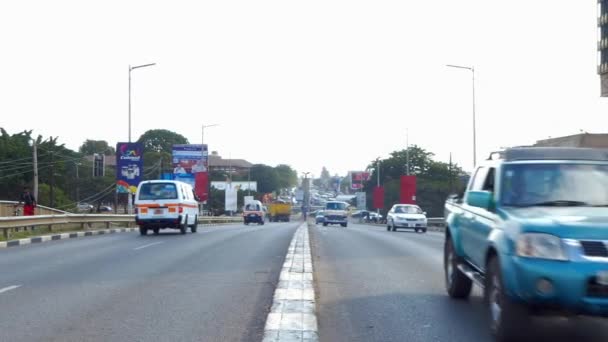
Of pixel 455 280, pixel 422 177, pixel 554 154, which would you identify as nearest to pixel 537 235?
pixel 554 154

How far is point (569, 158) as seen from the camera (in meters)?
8.44

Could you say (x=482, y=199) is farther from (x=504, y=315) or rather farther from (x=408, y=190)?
(x=408, y=190)

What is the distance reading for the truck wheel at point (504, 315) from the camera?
691 cm

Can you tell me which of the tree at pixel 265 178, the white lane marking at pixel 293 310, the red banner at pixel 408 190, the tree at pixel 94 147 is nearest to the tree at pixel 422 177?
the red banner at pixel 408 190

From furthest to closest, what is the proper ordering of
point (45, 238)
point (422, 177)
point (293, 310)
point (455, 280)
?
point (422, 177) → point (45, 238) → point (455, 280) → point (293, 310)

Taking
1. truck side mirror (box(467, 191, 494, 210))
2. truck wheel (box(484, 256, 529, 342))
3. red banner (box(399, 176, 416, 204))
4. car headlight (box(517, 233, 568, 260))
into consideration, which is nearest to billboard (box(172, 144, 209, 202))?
red banner (box(399, 176, 416, 204))

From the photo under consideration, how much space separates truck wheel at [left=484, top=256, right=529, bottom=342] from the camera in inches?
272

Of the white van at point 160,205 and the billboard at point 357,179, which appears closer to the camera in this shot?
the white van at point 160,205

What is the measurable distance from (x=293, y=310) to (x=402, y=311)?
129cm

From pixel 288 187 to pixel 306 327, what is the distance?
189258mm

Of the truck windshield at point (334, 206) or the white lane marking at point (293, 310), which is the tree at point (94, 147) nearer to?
the truck windshield at point (334, 206)

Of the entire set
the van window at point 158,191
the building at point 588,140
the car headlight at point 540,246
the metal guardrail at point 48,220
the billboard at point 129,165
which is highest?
the building at point 588,140

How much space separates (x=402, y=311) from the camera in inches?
361

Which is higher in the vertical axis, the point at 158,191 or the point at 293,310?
the point at 158,191
